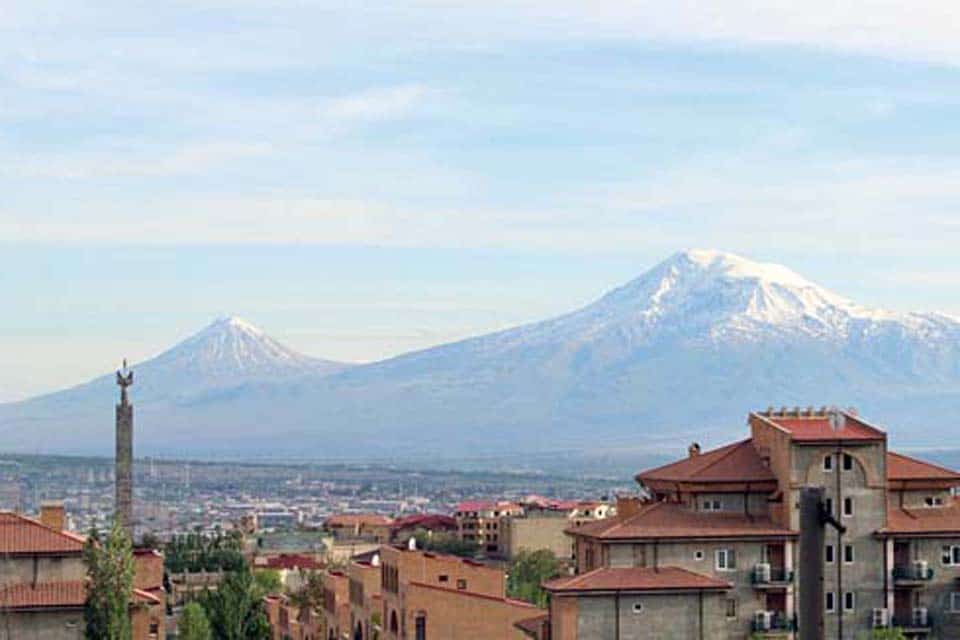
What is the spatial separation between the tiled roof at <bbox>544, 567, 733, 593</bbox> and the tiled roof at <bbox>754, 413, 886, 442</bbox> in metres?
5.17

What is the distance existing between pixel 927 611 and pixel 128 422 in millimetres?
97556

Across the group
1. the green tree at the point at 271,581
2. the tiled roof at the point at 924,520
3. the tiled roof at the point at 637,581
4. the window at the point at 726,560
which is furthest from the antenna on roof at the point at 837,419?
the green tree at the point at 271,581

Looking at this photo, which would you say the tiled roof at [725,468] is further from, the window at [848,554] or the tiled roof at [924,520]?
the tiled roof at [924,520]

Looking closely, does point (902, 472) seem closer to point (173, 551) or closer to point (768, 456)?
point (768, 456)

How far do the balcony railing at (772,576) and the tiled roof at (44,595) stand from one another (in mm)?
20334

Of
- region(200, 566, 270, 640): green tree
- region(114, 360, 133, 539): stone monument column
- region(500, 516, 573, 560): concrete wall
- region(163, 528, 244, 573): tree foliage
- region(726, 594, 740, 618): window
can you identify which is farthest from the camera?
region(500, 516, 573, 560): concrete wall

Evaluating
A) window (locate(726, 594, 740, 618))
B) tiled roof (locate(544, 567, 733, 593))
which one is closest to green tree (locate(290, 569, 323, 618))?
tiled roof (locate(544, 567, 733, 593))

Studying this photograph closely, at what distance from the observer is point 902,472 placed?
2977 inches

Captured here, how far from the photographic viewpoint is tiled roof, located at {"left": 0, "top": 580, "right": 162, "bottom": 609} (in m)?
71.1

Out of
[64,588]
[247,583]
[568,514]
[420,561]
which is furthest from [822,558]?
[568,514]

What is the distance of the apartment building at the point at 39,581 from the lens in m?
71.2

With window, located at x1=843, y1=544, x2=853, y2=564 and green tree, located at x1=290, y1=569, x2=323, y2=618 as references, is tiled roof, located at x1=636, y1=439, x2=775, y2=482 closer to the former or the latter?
window, located at x1=843, y1=544, x2=853, y2=564

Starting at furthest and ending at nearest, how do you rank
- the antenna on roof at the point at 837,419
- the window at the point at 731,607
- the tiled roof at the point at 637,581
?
the antenna on roof at the point at 837,419 → the window at the point at 731,607 → the tiled roof at the point at 637,581

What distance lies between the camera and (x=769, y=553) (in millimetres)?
73438
